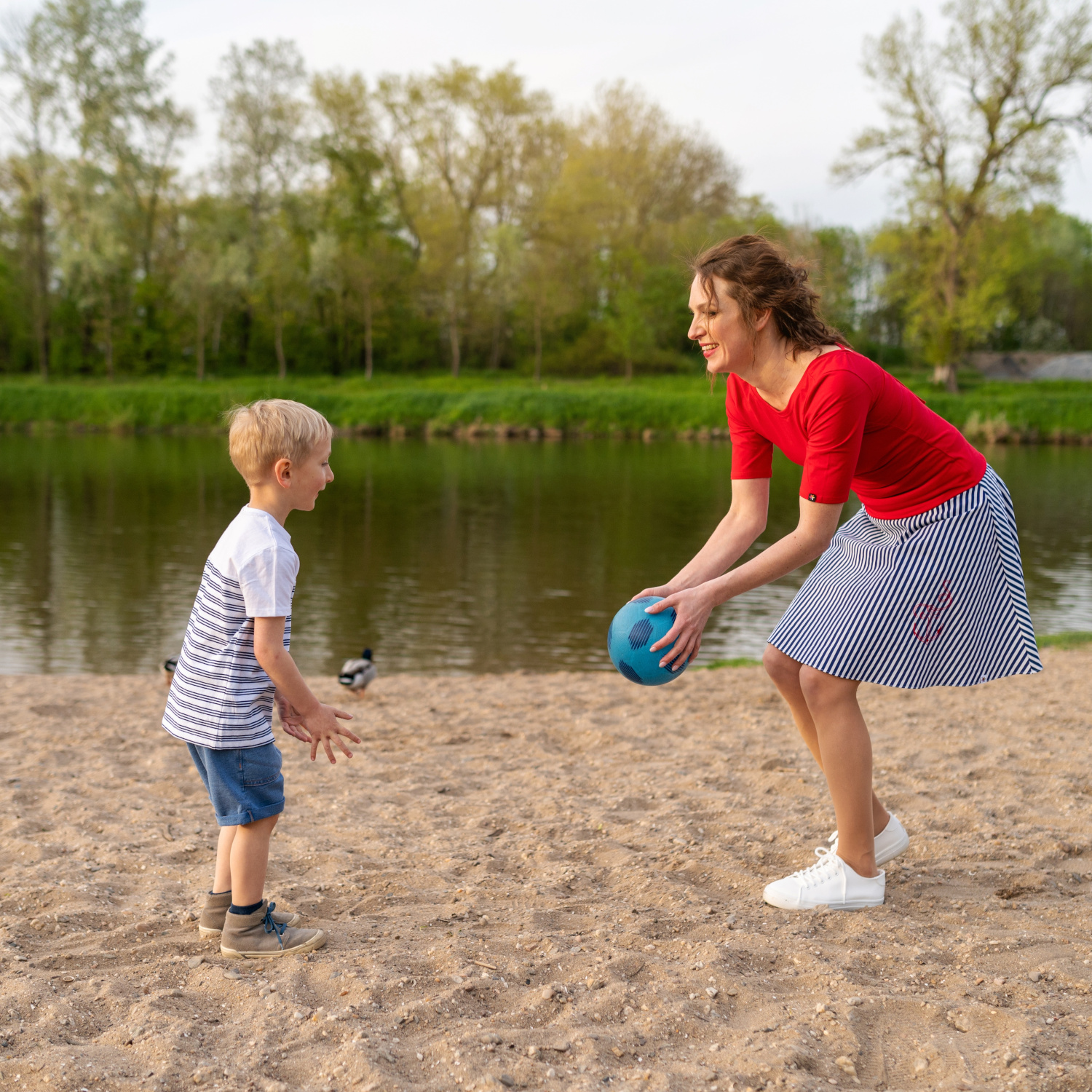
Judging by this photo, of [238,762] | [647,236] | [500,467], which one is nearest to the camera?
[238,762]

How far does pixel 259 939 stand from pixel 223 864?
0.29 meters

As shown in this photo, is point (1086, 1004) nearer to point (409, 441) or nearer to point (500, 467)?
point (500, 467)

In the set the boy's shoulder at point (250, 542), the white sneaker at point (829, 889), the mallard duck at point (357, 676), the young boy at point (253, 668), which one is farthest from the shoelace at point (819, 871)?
the mallard duck at point (357, 676)

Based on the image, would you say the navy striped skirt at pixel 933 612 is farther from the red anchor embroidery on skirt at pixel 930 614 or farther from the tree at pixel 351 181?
the tree at pixel 351 181

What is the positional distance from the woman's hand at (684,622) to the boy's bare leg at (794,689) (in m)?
0.25

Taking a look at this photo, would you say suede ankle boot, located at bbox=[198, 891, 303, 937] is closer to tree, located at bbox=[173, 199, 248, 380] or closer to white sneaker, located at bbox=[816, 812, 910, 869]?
white sneaker, located at bbox=[816, 812, 910, 869]

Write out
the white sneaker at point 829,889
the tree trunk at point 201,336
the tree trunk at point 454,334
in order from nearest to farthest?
1. the white sneaker at point 829,889
2. the tree trunk at point 201,336
3. the tree trunk at point 454,334

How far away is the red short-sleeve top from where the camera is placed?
126 inches

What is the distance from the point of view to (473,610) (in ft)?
39.0

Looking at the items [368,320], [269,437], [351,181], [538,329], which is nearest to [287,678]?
[269,437]

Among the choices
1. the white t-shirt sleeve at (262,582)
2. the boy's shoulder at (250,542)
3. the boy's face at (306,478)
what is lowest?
the white t-shirt sleeve at (262,582)

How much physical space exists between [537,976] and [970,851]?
2.01 metres

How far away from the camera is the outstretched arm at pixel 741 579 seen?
10.8 ft

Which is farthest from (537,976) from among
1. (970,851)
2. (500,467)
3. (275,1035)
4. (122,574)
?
(500,467)
